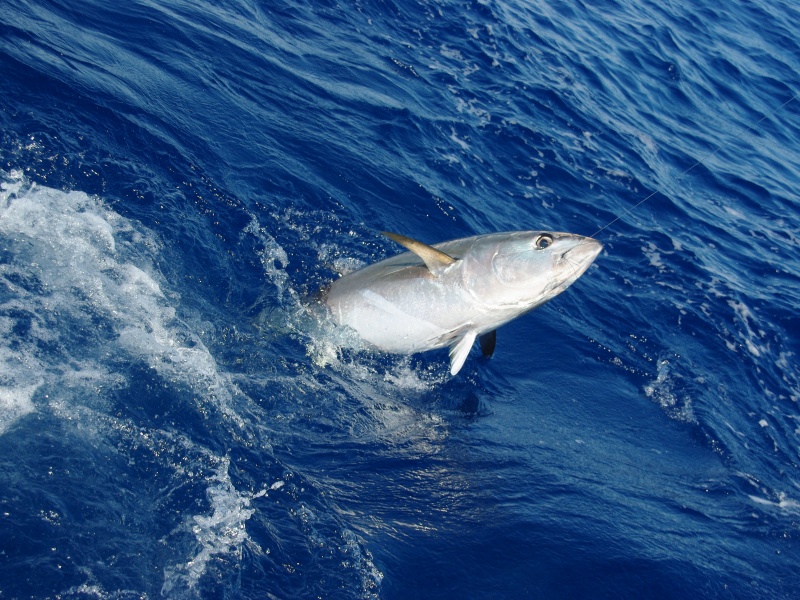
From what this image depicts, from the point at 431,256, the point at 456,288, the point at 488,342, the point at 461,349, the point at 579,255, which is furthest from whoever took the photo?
the point at 488,342

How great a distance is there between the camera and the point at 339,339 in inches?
225

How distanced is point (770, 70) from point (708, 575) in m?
16.3

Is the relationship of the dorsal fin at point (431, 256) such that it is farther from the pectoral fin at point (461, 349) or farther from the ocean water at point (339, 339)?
the ocean water at point (339, 339)

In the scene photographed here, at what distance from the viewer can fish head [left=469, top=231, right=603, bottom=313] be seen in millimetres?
4848

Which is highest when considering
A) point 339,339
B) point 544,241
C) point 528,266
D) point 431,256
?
point 544,241

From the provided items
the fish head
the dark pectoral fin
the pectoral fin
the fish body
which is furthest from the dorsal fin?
the dark pectoral fin

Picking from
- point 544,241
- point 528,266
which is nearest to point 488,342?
point 528,266

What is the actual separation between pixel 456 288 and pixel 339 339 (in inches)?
43.6

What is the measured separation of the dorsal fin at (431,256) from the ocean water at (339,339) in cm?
110

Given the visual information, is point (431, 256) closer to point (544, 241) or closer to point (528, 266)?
point (528, 266)

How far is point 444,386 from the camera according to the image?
20.0ft

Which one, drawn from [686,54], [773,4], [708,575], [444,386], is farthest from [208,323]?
[773,4]

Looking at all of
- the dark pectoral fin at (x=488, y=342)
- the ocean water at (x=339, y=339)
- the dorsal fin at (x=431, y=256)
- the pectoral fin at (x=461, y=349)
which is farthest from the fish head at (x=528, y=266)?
the ocean water at (x=339, y=339)

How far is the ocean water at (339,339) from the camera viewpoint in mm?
3885
